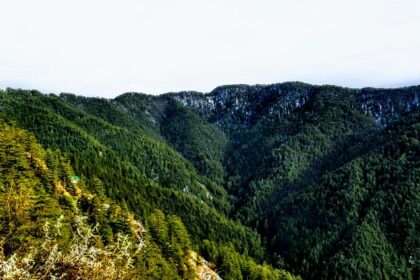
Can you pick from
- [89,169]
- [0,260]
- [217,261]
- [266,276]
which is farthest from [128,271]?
[89,169]

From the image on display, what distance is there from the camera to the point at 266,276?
156 metres

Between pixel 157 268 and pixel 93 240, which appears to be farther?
pixel 157 268

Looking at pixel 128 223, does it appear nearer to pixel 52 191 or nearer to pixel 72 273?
pixel 52 191

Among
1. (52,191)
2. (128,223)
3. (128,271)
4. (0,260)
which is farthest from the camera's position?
(128,223)

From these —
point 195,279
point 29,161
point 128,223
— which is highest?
point 29,161

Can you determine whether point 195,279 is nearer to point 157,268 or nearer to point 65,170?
point 157,268

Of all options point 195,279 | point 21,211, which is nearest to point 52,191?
point 195,279

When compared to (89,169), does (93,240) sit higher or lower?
higher

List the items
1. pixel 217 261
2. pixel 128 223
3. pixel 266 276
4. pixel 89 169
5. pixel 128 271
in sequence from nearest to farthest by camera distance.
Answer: pixel 128 271 → pixel 128 223 → pixel 217 261 → pixel 266 276 → pixel 89 169

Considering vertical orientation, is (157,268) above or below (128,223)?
below

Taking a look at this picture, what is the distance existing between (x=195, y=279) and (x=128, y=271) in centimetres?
9055

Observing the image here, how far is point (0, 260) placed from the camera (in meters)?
12.4

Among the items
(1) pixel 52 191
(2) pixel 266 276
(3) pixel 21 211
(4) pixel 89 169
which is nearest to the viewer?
(3) pixel 21 211

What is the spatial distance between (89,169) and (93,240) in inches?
6856
